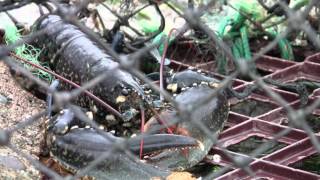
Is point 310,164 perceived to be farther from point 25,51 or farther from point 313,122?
point 25,51

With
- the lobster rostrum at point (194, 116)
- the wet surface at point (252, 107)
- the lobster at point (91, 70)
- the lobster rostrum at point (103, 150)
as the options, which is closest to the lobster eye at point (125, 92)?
the lobster at point (91, 70)

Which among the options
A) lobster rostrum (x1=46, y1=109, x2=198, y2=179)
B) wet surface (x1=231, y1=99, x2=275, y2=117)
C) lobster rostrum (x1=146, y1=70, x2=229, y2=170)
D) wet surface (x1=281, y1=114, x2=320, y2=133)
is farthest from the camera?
wet surface (x1=231, y1=99, x2=275, y2=117)

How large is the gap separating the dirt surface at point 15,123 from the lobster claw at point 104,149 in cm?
16

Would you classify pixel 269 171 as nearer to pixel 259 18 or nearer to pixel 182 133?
pixel 182 133

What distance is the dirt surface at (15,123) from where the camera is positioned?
8.09ft

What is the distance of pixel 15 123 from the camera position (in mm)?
2859

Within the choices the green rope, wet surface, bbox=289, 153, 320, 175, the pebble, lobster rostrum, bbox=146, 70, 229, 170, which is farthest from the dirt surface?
wet surface, bbox=289, 153, 320, 175

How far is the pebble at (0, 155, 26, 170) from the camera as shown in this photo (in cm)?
247

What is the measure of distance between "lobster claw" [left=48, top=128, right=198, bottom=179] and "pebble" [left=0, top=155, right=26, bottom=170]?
16 cm

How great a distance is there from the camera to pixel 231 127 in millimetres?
2850

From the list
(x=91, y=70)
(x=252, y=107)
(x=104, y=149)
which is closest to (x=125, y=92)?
(x=91, y=70)

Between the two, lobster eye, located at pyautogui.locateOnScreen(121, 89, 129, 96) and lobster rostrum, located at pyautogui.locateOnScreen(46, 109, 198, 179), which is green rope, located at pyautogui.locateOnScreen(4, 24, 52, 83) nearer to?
lobster eye, located at pyautogui.locateOnScreen(121, 89, 129, 96)

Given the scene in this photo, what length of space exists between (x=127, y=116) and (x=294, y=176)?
0.66 m

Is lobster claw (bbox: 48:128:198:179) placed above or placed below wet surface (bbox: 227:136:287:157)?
above
